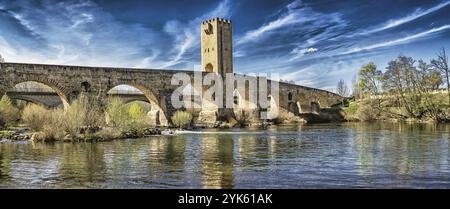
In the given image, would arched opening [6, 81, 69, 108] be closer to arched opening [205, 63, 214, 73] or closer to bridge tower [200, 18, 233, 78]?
arched opening [205, 63, 214, 73]

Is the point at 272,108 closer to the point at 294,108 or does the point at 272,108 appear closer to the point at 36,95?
the point at 294,108

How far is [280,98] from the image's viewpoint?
6431cm

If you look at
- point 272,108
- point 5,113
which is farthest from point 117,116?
point 272,108

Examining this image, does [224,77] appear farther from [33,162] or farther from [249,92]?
→ [33,162]

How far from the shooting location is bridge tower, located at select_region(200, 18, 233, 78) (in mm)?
54688

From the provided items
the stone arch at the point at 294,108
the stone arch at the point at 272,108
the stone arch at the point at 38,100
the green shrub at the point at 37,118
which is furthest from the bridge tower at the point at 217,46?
the green shrub at the point at 37,118

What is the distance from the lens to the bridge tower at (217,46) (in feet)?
179

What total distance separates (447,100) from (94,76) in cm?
3929

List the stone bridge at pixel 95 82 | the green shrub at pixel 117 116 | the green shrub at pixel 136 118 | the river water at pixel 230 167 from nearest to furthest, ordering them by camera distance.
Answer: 1. the river water at pixel 230 167
2. the green shrub at pixel 117 116
3. the green shrub at pixel 136 118
4. the stone bridge at pixel 95 82

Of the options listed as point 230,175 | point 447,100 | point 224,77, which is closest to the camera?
point 230,175

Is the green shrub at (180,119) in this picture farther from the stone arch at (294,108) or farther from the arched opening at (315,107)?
the arched opening at (315,107)

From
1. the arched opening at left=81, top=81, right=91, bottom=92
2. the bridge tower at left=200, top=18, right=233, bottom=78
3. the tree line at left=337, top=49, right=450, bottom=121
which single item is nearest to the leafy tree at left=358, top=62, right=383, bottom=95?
the tree line at left=337, top=49, right=450, bottom=121

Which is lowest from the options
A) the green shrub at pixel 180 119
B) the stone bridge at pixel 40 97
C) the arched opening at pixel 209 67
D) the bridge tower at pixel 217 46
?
the green shrub at pixel 180 119
